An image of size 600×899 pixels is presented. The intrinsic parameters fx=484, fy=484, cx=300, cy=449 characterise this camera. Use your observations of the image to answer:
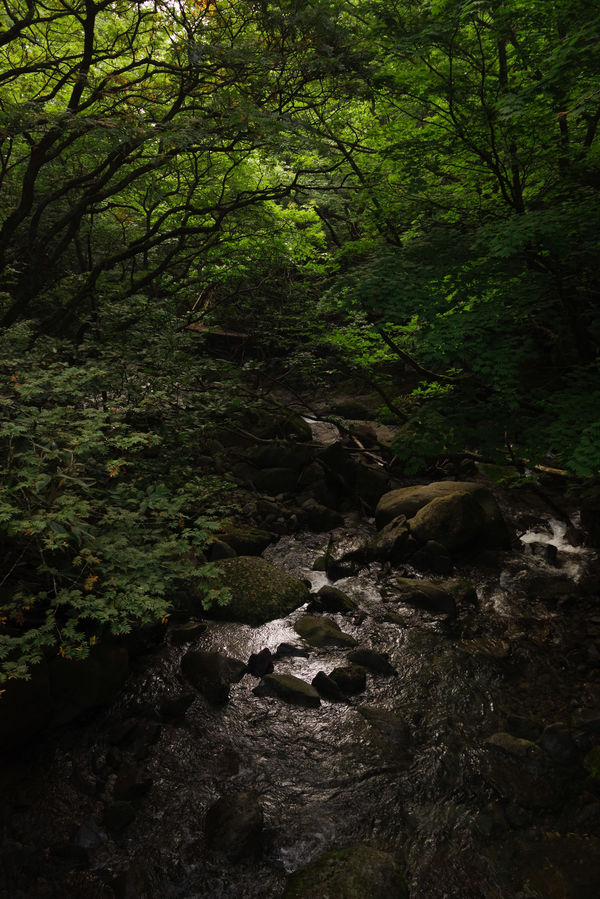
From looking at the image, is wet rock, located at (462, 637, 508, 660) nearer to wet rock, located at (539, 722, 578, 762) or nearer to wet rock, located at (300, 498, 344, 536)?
wet rock, located at (539, 722, 578, 762)

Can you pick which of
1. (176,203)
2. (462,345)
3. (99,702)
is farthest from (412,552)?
(176,203)

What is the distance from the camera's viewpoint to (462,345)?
5773mm

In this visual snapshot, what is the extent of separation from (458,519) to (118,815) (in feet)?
21.6

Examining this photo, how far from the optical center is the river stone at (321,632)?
658cm

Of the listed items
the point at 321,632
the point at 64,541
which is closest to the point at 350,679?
the point at 321,632

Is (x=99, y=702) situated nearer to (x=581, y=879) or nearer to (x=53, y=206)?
(x=581, y=879)

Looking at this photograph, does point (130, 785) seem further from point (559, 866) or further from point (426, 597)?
point (426, 597)

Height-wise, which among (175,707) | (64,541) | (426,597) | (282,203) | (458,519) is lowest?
(426,597)

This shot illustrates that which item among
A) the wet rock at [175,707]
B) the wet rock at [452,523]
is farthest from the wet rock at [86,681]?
the wet rock at [452,523]

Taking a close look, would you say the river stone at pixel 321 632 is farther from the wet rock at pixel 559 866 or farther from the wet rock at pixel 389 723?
the wet rock at pixel 559 866

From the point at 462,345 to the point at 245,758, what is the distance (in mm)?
5075

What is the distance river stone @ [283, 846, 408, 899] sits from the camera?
3523 mm

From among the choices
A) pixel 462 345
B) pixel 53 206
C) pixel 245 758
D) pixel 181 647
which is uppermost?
pixel 53 206

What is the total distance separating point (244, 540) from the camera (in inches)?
340
